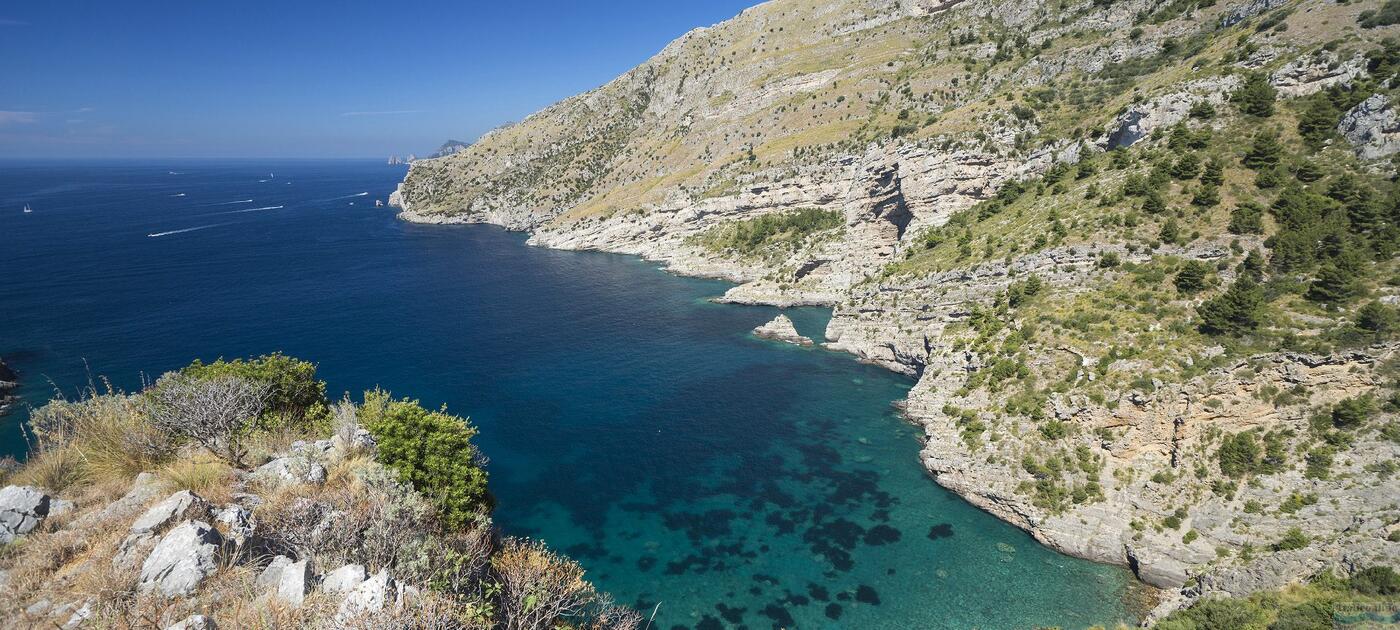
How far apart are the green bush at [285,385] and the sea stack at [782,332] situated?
1945 inches

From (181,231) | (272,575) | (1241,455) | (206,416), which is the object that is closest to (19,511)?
(206,416)

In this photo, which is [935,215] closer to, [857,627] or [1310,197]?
[1310,197]

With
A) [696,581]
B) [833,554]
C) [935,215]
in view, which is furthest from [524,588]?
[935,215]

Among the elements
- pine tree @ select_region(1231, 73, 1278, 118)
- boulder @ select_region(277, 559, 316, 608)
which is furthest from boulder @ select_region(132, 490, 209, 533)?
pine tree @ select_region(1231, 73, 1278, 118)

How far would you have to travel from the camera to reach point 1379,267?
31.0 metres

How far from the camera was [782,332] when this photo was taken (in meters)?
68.3

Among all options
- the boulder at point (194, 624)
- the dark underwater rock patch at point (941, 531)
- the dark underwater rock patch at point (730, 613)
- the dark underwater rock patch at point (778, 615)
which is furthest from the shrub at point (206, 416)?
the dark underwater rock patch at point (941, 531)

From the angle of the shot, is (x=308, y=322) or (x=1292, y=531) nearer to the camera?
(x=1292, y=531)

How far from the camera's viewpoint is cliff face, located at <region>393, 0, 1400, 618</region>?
2816 cm

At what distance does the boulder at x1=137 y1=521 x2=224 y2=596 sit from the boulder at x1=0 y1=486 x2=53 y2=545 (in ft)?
12.8

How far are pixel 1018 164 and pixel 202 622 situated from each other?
241 feet

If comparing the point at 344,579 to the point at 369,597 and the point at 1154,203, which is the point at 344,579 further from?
the point at 1154,203

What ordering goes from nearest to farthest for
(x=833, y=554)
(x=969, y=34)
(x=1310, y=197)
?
1. (x=833, y=554)
2. (x=1310, y=197)
3. (x=969, y=34)

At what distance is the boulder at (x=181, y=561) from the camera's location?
1082cm
